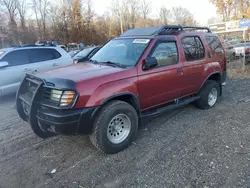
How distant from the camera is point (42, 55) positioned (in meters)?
7.55

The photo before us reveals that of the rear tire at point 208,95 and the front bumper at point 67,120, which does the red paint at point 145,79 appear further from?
the rear tire at point 208,95

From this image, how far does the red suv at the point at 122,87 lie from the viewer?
303 cm

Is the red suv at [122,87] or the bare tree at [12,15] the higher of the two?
the bare tree at [12,15]

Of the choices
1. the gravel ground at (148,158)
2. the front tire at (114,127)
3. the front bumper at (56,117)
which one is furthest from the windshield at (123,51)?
the gravel ground at (148,158)

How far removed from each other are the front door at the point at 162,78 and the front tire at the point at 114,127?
42 centimetres

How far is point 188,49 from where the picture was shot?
15.0 feet

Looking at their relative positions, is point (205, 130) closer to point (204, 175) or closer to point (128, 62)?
point (204, 175)

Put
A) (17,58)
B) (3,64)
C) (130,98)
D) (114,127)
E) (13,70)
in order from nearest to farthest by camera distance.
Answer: (114,127) → (130,98) → (3,64) → (13,70) → (17,58)

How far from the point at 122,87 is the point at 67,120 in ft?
3.26

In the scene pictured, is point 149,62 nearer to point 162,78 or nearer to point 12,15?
point 162,78

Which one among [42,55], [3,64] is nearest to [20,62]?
[3,64]

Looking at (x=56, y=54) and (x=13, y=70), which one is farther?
(x=56, y=54)

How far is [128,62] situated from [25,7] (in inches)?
1661

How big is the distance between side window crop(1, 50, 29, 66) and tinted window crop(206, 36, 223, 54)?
223 inches
